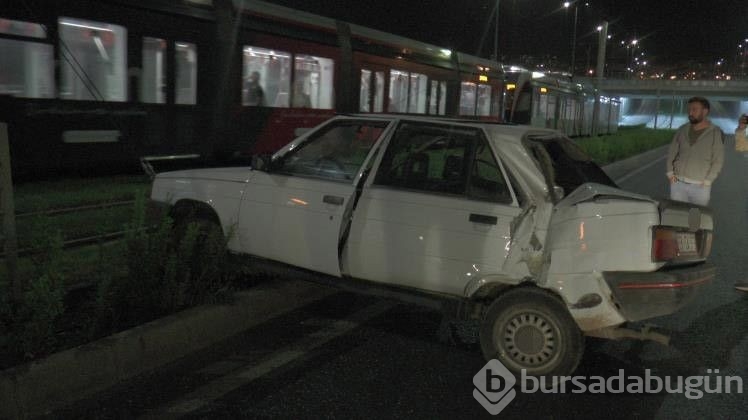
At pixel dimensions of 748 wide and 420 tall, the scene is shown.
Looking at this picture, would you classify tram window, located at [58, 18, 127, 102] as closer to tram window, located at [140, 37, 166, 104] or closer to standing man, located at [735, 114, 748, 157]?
tram window, located at [140, 37, 166, 104]

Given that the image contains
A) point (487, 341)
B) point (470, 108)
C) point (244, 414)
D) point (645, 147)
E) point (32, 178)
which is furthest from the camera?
point (645, 147)

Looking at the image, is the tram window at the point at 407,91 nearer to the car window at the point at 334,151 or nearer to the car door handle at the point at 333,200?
the car window at the point at 334,151

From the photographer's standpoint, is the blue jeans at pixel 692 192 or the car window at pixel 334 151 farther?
the blue jeans at pixel 692 192

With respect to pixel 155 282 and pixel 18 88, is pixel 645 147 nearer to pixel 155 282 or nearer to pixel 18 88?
pixel 18 88

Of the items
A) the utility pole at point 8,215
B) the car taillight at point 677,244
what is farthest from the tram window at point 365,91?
the utility pole at point 8,215

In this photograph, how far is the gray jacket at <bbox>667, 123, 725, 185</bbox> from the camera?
6992 millimetres

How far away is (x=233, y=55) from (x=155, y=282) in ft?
29.5

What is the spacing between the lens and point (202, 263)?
559cm

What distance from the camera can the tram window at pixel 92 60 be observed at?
411 inches

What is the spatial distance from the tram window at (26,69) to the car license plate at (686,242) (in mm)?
8720

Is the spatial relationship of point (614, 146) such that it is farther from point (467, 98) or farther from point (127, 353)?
point (127, 353)

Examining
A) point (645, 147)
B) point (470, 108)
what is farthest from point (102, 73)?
point (645, 147)

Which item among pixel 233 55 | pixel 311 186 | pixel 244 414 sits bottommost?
pixel 244 414

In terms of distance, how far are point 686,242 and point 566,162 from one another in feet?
4.04
